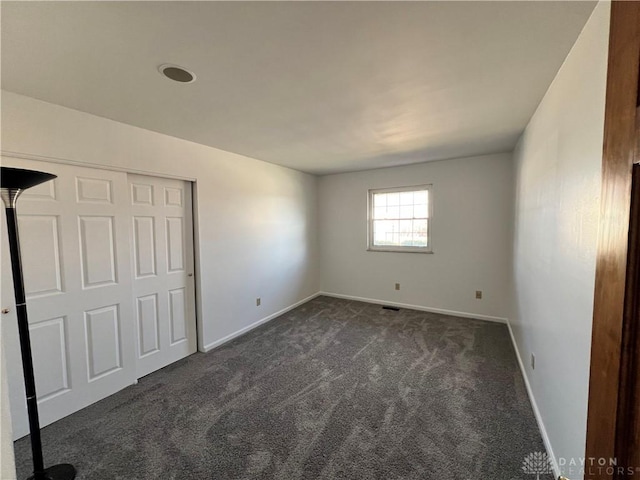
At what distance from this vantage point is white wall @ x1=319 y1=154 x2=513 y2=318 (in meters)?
3.81

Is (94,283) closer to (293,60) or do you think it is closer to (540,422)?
(293,60)

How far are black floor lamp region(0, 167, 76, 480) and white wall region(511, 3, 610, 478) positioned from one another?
2640mm

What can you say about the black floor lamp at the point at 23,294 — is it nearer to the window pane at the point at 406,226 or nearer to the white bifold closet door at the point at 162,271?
the white bifold closet door at the point at 162,271

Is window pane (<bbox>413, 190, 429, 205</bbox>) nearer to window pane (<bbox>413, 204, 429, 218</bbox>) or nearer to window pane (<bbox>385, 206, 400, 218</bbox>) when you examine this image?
Result: window pane (<bbox>413, 204, 429, 218</bbox>)

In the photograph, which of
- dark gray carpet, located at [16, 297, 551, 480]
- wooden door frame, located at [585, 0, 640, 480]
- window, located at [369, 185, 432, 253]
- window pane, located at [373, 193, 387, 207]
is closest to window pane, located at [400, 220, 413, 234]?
window, located at [369, 185, 432, 253]

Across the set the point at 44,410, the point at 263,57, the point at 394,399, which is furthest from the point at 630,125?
the point at 44,410

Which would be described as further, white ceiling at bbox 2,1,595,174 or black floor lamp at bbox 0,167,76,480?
black floor lamp at bbox 0,167,76,480

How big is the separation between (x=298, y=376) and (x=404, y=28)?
2.71 metres

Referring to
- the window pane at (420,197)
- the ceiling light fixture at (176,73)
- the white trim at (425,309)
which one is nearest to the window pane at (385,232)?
the window pane at (420,197)

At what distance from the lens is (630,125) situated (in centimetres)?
52

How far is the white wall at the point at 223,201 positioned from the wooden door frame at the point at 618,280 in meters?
2.97

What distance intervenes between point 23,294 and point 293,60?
1995mm

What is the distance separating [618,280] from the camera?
55cm

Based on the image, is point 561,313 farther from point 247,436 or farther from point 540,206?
point 247,436
